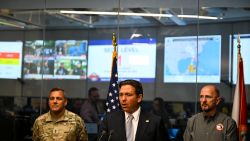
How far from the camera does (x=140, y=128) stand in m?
3.26

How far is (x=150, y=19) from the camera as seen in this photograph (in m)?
6.77

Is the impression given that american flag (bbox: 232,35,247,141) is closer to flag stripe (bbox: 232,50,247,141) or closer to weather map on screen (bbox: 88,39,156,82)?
flag stripe (bbox: 232,50,247,141)

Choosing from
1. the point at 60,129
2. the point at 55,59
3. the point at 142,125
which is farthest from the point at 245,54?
the point at 142,125

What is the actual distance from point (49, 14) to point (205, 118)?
3911mm

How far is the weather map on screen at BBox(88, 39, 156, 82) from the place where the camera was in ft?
22.0

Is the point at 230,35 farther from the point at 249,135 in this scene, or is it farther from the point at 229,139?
the point at 229,139

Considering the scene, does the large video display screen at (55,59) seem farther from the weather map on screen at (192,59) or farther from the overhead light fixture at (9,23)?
the weather map on screen at (192,59)

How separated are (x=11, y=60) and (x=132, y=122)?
4468 mm

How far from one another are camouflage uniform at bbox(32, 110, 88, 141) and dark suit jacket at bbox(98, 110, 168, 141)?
122 cm

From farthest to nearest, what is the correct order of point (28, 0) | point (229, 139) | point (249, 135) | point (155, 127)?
point (28, 0) < point (249, 135) < point (229, 139) < point (155, 127)

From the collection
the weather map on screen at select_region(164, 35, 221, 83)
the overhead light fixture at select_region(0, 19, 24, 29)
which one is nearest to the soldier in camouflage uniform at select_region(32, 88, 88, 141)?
the weather map on screen at select_region(164, 35, 221, 83)

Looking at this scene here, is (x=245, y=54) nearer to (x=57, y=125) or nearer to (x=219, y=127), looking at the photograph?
(x=219, y=127)

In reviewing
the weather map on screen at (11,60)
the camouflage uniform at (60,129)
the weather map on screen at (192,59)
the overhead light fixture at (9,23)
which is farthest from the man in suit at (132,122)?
the overhead light fixture at (9,23)

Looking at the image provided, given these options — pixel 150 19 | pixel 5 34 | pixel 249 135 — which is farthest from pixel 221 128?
pixel 5 34
